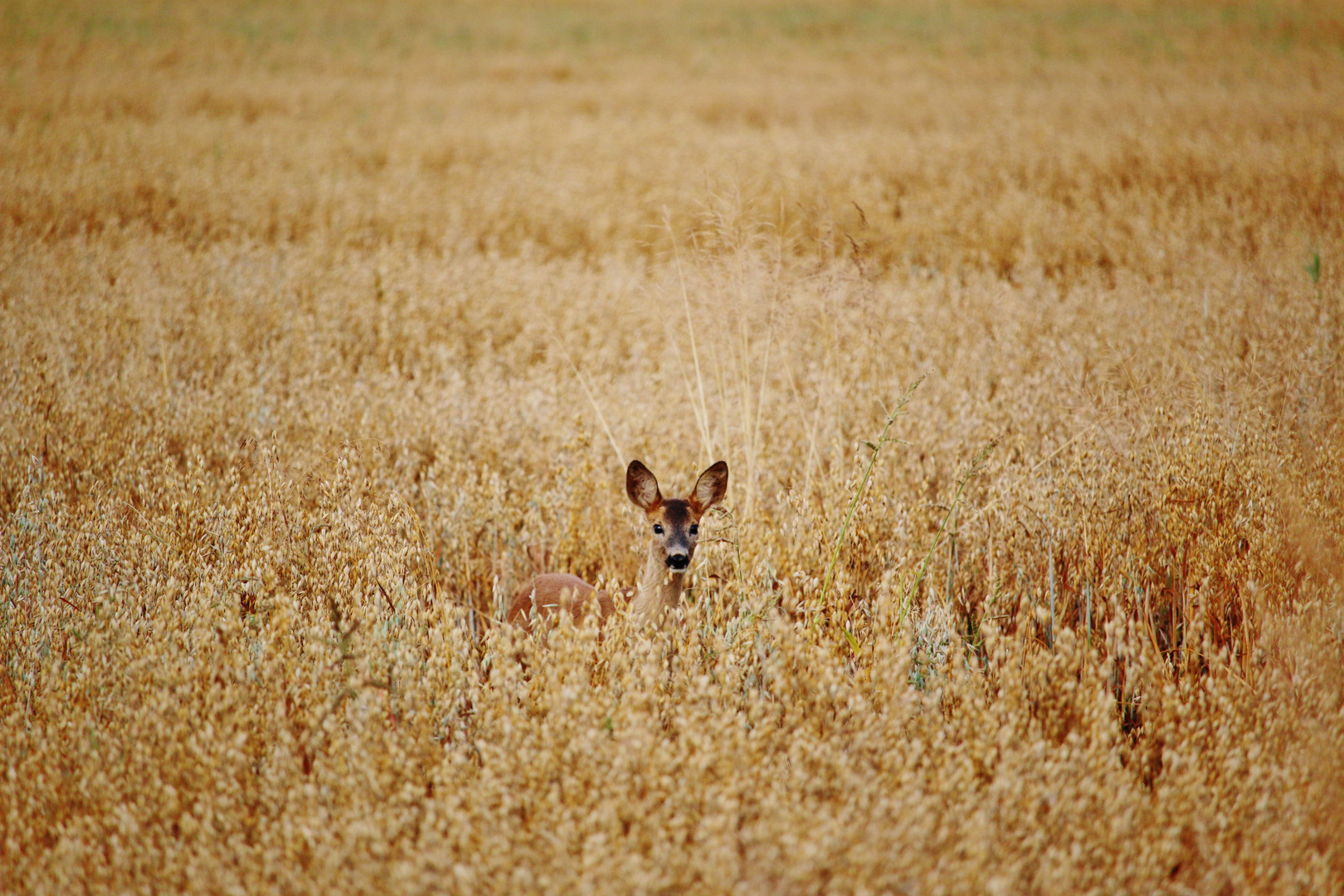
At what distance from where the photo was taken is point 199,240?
8.52 metres

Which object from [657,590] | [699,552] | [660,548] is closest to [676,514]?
[660,548]

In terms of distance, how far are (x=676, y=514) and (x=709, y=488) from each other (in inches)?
7.9

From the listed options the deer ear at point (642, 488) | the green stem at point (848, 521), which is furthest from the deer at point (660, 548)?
the green stem at point (848, 521)

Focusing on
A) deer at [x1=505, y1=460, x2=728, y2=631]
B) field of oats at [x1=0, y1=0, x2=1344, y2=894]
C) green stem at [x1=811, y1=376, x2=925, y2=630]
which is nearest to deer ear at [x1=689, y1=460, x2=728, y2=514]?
deer at [x1=505, y1=460, x2=728, y2=631]

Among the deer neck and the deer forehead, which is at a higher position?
the deer forehead

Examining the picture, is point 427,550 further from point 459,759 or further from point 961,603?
point 961,603

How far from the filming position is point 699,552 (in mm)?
3631

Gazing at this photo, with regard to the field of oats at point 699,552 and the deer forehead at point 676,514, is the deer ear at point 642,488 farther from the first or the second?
the field of oats at point 699,552

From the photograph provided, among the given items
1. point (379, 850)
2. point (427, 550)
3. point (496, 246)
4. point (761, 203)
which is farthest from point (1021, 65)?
point (379, 850)

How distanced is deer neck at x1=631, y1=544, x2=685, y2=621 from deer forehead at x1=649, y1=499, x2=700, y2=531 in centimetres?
14

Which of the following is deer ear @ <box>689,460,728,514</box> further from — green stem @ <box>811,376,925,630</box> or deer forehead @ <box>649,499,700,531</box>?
green stem @ <box>811,376,925,630</box>

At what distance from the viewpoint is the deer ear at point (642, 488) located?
3195 millimetres

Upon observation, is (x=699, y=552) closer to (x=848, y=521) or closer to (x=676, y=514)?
(x=676, y=514)

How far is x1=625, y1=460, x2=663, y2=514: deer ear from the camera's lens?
3.20 m
